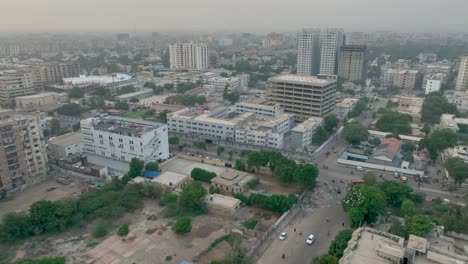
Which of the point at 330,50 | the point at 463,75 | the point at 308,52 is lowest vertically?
the point at 463,75

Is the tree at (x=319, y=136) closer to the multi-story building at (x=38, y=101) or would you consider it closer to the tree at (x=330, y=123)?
the tree at (x=330, y=123)

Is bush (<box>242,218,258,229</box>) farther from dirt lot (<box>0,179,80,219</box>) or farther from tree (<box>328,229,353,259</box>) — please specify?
dirt lot (<box>0,179,80,219</box>)

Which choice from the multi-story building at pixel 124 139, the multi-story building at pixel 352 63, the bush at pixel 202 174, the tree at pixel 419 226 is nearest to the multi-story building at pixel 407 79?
the multi-story building at pixel 352 63

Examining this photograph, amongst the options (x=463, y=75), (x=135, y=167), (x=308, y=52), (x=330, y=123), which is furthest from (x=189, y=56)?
(x=135, y=167)

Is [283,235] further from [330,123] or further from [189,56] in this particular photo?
[189,56]

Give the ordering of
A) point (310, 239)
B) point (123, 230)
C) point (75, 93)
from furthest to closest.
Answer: point (75, 93), point (310, 239), point (123, 230)
